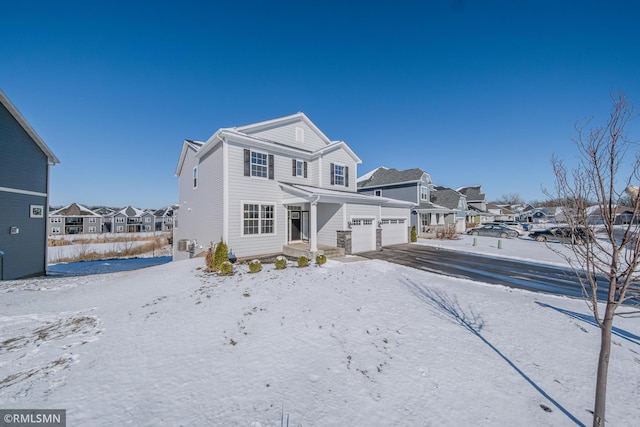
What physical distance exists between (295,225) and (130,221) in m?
56.8

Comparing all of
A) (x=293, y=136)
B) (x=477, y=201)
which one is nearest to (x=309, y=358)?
(x=293, y=136)

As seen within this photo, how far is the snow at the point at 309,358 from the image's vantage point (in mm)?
3336

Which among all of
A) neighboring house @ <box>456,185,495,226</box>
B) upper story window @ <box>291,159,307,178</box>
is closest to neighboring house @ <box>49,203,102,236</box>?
upper story window @ <box>291,159,307,178</box>

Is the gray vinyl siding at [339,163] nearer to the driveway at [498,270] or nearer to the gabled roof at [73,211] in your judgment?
the driveway at [498,270]

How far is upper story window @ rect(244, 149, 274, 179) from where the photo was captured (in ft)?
41.3

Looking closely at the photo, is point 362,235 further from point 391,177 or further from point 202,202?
point 391,177

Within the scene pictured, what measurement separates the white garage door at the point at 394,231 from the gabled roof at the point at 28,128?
1985 centimetres

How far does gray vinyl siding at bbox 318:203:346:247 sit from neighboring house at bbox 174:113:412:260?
0.18ft

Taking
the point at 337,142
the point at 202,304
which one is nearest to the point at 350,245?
the point at 337,142

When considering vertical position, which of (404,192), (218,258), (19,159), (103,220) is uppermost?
(404,192)

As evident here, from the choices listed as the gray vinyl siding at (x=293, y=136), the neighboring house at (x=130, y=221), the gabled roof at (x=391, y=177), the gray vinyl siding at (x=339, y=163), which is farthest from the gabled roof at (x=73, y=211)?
the gray vinyl siding at (x=339, y=163)

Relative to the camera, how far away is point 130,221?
54.9 meters

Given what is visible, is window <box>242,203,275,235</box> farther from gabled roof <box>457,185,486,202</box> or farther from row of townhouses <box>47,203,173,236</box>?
row of townhouses <box>47,203,173,236</box>

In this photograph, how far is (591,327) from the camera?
19.3 feet
